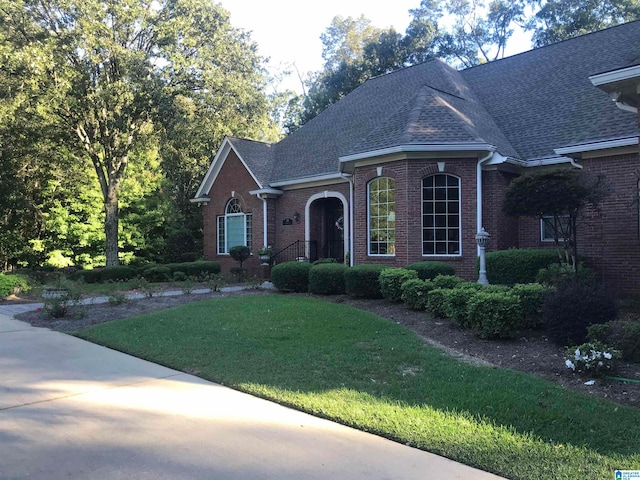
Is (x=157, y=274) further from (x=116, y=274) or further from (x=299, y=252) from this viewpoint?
(x=299, y=252)

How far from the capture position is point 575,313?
6.34m

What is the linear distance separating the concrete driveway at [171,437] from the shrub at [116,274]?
14.0 m

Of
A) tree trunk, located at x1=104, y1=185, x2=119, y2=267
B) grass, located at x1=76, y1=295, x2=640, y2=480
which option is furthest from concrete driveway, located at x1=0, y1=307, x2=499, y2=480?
tree trunk, located at x1=104, y1=185, x2=119, y2=267

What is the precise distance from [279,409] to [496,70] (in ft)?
58.9

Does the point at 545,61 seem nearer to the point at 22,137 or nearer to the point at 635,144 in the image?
the point at 635,144

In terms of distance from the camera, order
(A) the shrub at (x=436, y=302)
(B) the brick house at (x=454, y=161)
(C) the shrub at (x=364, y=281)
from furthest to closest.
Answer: (B) the brick house at (x=454, y=161), (C) the shrub at (x=364, y=281), (A) the shrub at (x=436, y=302)

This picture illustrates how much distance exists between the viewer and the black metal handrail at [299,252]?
57.8 ft

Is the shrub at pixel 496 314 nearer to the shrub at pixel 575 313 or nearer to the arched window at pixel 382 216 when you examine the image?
the shrub at pixel 575 313

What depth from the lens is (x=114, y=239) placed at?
21.4 m

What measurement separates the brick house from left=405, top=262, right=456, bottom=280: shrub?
116cm

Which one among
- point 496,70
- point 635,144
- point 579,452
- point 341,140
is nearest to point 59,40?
→ point 341,140

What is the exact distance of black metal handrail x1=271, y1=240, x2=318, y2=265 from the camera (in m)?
17.6

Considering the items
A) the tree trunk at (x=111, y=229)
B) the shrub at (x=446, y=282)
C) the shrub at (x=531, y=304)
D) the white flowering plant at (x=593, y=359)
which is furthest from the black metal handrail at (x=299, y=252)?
the white flowering plant at (x=593, y=359)

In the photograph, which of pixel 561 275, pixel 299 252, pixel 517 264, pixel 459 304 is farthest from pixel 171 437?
pixel 299 252
